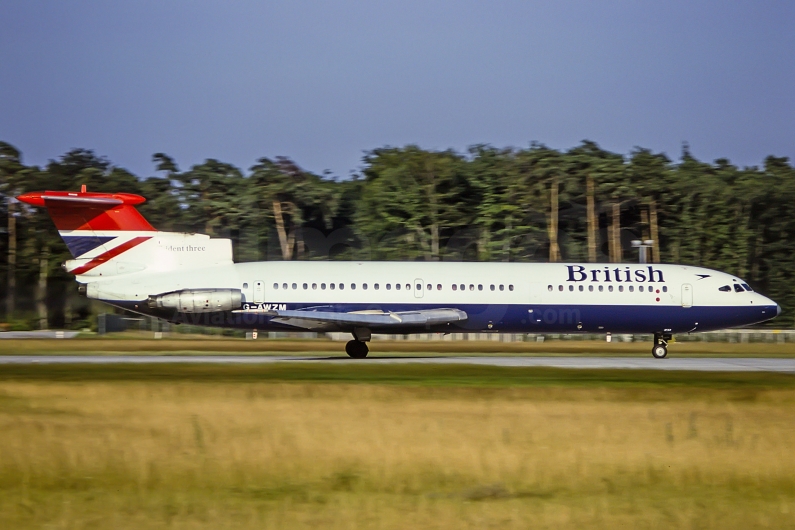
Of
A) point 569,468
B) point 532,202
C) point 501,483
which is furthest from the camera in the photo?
point 532,202

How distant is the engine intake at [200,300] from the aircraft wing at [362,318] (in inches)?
25.9

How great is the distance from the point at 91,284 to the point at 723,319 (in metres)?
23.3

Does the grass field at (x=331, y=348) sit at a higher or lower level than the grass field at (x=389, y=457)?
higher

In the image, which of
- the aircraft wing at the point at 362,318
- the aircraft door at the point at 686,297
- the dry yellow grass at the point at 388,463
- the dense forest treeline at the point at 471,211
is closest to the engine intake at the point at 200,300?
the aircraft wing at the point at 362,318

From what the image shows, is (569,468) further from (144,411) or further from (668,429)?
(144,411)

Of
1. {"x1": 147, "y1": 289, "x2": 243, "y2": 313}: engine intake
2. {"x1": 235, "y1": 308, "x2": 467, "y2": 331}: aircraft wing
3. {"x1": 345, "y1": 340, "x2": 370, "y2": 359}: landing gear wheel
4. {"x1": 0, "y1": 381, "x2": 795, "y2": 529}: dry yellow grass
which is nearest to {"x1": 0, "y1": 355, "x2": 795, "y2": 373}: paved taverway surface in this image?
{"x1": 345, "y1": 340, "x2": 370, "y2": 359}: landing gear wheel

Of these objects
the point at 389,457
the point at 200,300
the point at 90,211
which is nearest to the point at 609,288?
the point at 200,300

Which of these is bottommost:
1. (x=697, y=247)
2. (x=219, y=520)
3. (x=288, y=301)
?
(x=219, y=520)

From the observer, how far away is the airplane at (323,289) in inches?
1283

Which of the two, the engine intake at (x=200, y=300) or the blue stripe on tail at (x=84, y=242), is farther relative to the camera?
the blue stripe on tail at (x=84, y=242)

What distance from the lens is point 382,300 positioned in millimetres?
33312

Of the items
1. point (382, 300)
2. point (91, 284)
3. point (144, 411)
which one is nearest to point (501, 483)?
point (144, 411)

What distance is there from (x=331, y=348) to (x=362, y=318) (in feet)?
20.9

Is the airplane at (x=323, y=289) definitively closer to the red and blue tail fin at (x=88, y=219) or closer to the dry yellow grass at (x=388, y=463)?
the red and blue tail fin at (x=88, y=219)
